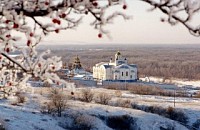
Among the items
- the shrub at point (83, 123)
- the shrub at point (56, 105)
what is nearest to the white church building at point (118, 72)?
the shrub at point (56, 105)

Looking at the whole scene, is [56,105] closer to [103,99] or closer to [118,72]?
[103,99]

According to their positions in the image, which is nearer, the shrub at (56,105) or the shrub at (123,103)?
the shrub at (56,105)

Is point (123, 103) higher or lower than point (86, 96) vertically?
lower

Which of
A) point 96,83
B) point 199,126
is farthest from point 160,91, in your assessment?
point 199,126

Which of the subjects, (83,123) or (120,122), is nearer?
(83,123)

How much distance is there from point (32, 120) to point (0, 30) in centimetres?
2497

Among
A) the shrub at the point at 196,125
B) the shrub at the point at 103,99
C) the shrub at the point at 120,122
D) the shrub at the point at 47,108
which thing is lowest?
the shrub at the point at 196,125

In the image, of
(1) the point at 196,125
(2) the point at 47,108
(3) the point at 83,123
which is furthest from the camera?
(1) the point at 196,125

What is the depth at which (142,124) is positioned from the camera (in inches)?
1204

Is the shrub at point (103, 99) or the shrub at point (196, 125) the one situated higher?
the shrub at point (103, 99)

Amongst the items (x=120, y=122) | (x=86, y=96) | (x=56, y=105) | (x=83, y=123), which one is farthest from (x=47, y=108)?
(x=86, y=96)

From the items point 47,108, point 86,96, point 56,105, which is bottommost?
point 86,96

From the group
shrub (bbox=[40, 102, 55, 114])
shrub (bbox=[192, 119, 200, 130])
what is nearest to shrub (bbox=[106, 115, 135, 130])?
shrub (bbox=[40, 102, 55, 114])

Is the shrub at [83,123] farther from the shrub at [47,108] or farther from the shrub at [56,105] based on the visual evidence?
the shrub at [47,108]
